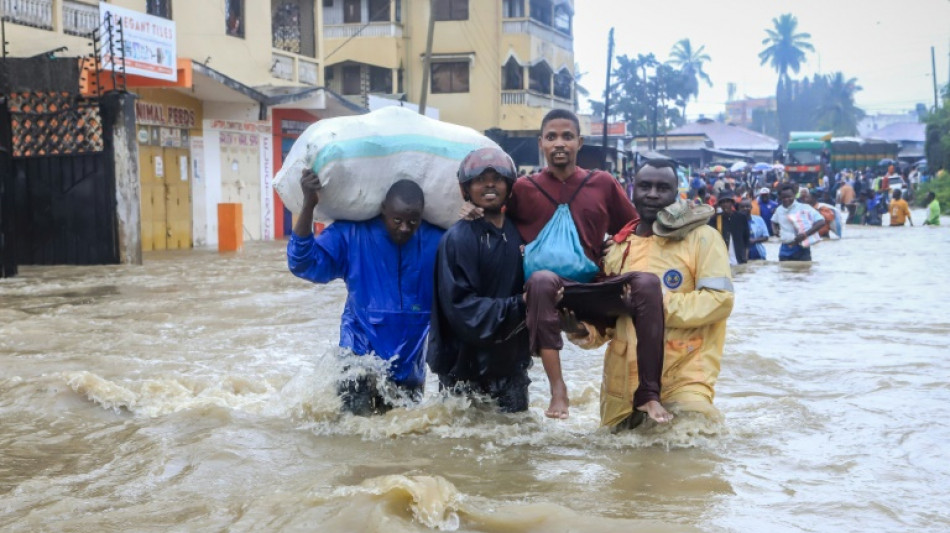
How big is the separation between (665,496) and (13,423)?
3.66 metres

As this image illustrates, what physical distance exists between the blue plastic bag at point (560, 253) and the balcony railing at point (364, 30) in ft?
116

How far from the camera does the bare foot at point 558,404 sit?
446 cm

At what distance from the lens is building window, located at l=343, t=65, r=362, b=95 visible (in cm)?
3944

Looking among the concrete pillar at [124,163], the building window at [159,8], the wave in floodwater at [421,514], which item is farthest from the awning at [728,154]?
the wave in floodwater at [421,514]

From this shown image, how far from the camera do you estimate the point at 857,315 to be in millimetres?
11273

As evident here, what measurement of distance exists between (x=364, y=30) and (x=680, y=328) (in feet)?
119

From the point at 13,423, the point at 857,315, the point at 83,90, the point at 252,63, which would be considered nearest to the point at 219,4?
the point at 252,63

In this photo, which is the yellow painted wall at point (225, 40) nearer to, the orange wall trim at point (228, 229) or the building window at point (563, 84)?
the orange wall trim at point (228, 229)

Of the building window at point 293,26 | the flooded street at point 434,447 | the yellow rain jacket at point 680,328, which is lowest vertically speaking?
the flooded street at point 434,447

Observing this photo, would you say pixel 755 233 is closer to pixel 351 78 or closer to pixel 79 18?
pixel 79 18

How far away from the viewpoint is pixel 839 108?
92.1m

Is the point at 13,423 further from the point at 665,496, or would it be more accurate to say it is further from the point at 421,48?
the point at 421,48

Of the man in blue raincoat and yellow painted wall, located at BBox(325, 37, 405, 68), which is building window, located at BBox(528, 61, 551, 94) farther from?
the man in blue raincoat

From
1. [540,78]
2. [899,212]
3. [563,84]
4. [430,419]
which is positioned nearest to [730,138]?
[563,84]
